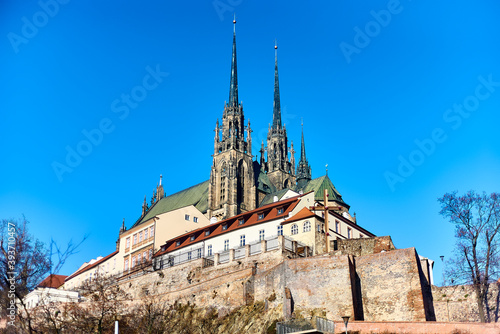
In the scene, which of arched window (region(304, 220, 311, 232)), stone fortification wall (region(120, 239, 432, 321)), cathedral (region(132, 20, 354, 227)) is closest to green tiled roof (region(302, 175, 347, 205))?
cathedral (region(132, 20, 354, 227))

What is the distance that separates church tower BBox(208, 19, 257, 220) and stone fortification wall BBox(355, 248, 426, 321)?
185ft

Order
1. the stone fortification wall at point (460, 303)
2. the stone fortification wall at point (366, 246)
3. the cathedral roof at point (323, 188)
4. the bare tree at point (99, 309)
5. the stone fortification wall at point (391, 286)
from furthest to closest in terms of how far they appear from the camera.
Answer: the cathedral roof at point (323, 188) < the stone fortification wall at point (366, 246) < the stone fortification wall at point (460, 303) < the bare tree at point (99, 309) < the stone fortification wall at point (391, 286)

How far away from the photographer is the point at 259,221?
68.4 m

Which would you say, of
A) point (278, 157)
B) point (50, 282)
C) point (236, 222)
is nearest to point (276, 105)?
point (278, 157)

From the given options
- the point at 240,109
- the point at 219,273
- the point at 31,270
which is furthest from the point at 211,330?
the point at 240,109

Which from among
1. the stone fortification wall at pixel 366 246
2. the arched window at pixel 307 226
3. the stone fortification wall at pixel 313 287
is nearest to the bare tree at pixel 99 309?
Result: the stone fortification wall at pixel 313 287

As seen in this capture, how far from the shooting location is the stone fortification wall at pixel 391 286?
50062 mm

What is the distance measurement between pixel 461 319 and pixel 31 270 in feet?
124

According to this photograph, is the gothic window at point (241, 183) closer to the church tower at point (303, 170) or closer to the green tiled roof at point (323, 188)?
the church tower at point (303, 170)

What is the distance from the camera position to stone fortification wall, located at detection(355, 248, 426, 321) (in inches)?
1971

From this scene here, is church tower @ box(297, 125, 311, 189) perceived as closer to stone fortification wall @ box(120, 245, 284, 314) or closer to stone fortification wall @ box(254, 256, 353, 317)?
stone fortification wall @ box(120, 245, 284, 314)

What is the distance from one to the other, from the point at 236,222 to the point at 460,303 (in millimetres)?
25813

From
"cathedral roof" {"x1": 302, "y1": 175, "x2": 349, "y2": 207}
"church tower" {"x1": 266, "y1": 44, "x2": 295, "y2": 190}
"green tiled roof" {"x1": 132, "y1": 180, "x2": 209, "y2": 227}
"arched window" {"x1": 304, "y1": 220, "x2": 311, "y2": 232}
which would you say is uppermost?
"church tower" {"x1": 266, "y1": 44, "x2": 295, "y2": 190}

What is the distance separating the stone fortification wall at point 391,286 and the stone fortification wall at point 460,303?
7924mm
